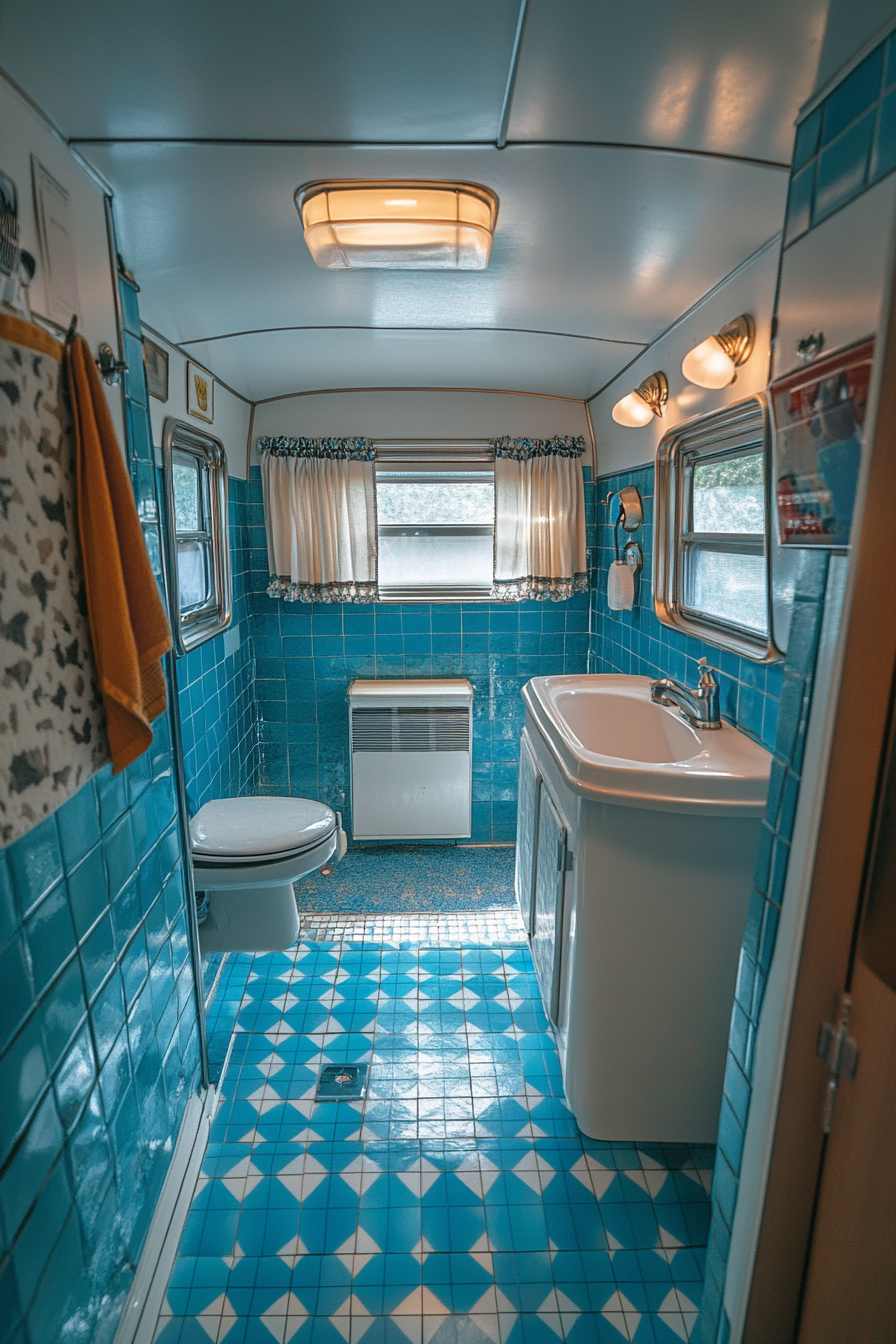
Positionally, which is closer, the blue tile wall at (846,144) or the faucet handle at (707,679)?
the blue tile wall at (846,144)

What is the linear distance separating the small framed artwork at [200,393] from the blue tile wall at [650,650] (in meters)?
1.64

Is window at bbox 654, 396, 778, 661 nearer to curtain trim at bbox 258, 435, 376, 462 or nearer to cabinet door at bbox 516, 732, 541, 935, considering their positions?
cabinet door at bbox 516, 732, 541, 935

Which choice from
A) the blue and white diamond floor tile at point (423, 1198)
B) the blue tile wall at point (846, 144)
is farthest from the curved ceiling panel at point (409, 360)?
the blue and white diamond floor tile at point (423, 1198)

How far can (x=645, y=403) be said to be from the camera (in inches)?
93.1

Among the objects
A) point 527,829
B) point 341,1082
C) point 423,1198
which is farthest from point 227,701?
point 423,1198

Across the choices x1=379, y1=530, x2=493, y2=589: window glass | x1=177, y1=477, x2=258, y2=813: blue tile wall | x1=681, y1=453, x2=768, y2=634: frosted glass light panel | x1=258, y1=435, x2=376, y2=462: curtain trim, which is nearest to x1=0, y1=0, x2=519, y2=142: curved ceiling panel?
x1=681, y1=453, x2=768, y2=634: frosted glass light panel

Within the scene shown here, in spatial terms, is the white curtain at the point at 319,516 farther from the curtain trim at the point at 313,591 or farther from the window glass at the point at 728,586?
the window glass at the point at 728,586

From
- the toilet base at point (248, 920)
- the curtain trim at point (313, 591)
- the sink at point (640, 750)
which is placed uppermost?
the curtain trim at point (313, 591)

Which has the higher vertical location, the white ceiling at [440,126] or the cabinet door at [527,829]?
the white ceiling at [440,126]

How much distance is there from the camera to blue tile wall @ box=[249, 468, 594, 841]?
340cm

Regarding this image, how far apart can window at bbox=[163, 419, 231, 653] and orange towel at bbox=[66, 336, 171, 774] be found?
3.03 feet

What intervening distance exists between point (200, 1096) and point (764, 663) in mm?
1828

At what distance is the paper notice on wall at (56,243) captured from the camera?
1098 millimetres

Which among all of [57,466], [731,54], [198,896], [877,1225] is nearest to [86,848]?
[57,466]
